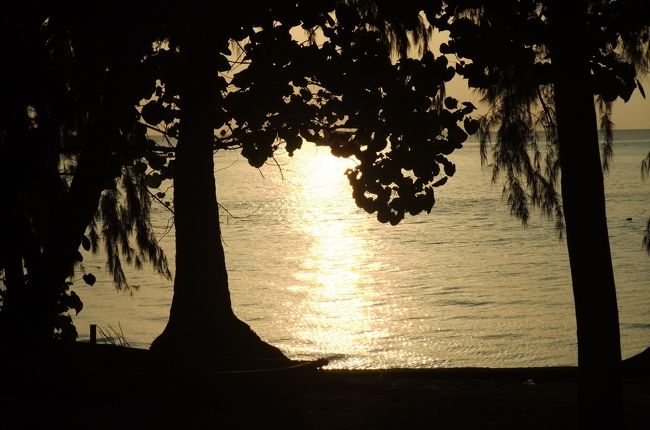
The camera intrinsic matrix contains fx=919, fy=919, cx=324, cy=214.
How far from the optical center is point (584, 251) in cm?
546

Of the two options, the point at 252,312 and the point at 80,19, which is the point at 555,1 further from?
the point at 252,312

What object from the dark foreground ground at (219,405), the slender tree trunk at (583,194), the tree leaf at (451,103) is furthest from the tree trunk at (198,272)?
the slender tree trunk at (583,194)

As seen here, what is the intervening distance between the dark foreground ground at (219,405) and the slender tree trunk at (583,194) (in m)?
0.90

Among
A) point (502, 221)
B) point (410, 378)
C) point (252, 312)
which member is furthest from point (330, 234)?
point (410, 378)

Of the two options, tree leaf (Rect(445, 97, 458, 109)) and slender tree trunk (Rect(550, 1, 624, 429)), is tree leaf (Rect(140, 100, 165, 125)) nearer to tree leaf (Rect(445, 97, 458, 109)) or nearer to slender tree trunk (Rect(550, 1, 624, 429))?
tree leaf (Rect(445, 97, 458, 109))

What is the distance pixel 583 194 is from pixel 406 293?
51.9 ft

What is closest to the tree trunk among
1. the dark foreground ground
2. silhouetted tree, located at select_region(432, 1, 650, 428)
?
the dark foreground ground

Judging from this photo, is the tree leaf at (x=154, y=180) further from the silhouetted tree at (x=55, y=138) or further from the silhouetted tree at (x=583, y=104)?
the silhouetted tree at (x=583, y=104)

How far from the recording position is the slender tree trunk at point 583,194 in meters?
5.41

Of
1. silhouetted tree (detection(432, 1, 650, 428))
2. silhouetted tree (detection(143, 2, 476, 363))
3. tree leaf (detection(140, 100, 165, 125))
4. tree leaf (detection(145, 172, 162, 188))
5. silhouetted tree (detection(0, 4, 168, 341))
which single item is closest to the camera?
silhouetted tree (detection(432, 1, 650, 428))

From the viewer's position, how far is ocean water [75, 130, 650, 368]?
15.4 m

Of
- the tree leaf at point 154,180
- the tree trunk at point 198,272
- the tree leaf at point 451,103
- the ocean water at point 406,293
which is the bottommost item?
the ocean water at point 406,293

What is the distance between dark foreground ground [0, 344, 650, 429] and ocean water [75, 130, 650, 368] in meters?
2.56

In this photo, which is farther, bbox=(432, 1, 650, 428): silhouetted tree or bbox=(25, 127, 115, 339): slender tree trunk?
bbox=(25, 127, 115, 339): slender tree trunk
